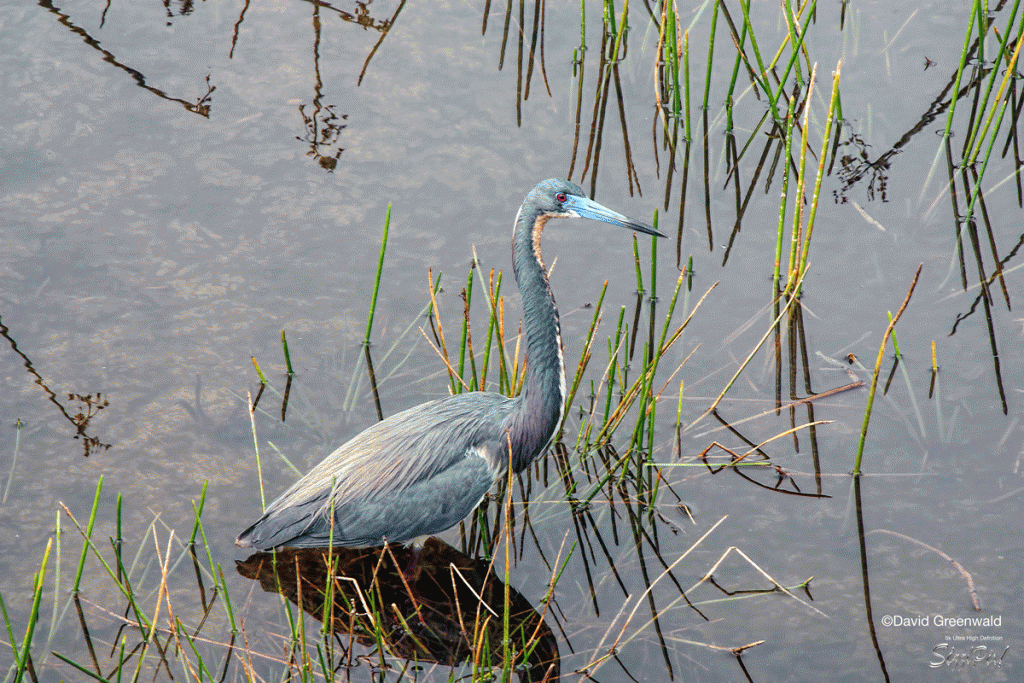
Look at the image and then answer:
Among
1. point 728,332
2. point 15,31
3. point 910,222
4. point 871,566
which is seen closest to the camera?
point 871,566

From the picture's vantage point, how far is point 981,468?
5207mm

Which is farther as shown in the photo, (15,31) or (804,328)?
(15,31)

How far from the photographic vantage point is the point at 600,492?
5.29m

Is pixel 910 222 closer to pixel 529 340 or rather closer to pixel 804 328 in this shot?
pixel 804 328

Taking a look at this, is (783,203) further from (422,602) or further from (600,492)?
(422,602)

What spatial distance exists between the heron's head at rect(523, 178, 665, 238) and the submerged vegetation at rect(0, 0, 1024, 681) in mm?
339

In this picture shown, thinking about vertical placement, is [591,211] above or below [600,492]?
above

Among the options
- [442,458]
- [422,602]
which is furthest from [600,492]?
[422,602]

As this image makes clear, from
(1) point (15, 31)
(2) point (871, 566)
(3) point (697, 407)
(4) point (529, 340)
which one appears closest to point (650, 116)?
(3) point (697, 407)

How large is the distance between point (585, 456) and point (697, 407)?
2.51 feet

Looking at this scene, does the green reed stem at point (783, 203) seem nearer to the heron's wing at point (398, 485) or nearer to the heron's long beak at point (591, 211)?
the heron's long beak at point (591, 211)

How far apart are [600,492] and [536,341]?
3.21 feet

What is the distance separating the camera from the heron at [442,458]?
15.7 feet

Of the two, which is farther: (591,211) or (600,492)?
(600,492)
